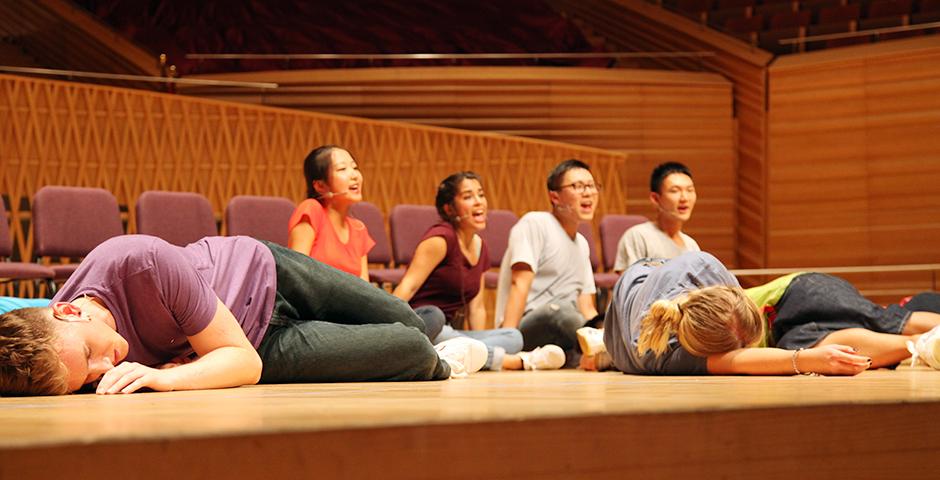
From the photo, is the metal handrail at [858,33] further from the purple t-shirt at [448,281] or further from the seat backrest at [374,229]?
the purple t-shirt at [448,281]

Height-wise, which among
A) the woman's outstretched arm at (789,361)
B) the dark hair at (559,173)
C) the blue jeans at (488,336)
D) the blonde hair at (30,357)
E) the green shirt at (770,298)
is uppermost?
the dark hair at (559,173)

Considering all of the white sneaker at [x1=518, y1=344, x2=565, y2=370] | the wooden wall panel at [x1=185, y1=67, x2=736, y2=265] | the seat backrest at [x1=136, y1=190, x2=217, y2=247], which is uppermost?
the wooden wall panel at [x1=185, y1=67, x2=736, y2=265]

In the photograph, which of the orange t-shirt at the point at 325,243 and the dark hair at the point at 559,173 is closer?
the orange t-shirt at the point at 325,243

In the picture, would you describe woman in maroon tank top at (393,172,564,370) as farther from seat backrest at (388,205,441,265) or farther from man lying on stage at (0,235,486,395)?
seat backrest at (388,205,441,265)

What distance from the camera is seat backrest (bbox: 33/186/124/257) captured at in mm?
4293

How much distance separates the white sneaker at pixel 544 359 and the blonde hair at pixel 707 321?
980mm

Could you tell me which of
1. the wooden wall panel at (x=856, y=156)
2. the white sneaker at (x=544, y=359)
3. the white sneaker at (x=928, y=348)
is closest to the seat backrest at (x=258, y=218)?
the white sneaker at (x=544, y=359)

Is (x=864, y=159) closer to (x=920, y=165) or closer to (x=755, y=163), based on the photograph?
(x=920, y=165)

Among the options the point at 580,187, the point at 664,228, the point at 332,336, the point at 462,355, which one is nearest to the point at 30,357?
the point at 332,336

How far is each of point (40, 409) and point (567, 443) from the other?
0.71 metres

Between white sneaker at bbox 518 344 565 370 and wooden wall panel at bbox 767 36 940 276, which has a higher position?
wooden wall panel at bbox 767 36 940 276

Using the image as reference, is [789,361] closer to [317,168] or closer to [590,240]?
[317,168]

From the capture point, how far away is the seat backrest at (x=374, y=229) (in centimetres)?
517

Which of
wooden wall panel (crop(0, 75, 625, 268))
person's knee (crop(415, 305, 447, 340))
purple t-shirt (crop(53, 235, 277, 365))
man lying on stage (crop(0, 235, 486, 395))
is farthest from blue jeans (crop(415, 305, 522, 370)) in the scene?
wooden wall panel (crop(0, 75, 625, 268))
